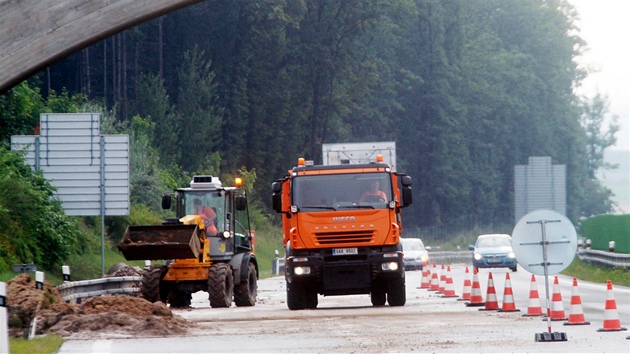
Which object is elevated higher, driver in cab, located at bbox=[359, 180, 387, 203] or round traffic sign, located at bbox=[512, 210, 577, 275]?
driver in cab, located at bbox=[359, 180, 387, 203]

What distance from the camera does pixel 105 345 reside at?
610 inches

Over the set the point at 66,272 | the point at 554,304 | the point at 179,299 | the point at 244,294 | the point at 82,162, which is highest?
the point at 82,162

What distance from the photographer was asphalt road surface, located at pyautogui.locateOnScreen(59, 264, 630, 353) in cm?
1448

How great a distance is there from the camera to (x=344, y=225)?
78.2 ft

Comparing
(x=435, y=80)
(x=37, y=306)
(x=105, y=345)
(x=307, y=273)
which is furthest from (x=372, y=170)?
(x=435, y=80)

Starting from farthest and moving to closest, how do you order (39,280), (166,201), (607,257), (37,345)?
(607,257)
(166,201)
(39,280)
(37,345)

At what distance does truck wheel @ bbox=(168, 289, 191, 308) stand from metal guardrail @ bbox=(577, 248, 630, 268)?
50.3ft

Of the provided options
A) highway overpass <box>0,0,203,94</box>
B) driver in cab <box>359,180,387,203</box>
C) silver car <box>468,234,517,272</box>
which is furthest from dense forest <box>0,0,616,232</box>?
highway overpass <box>0,0,203,94</box>

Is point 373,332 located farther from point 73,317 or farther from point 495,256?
point 495,256

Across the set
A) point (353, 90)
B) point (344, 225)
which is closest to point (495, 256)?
point (344, 225)

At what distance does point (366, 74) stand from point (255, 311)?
58195mm

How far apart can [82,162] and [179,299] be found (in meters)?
7.38

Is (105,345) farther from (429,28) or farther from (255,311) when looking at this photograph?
(429,28)

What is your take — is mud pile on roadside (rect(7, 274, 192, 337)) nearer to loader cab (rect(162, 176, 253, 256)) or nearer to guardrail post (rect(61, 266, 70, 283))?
guardrail post (rect(61, 266, 70, 283))
